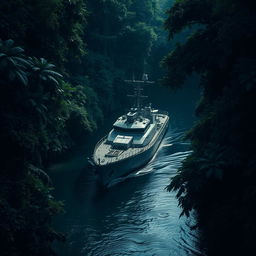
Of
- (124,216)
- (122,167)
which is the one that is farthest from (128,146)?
(124,216)

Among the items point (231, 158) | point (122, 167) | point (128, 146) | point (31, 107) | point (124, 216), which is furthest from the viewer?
point (128, 146)

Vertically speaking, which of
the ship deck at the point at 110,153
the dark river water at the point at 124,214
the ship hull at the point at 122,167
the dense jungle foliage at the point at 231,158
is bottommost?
the dark river water at the point at 124,214

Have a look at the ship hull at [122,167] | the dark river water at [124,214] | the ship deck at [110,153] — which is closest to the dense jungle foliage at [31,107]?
the dark river water at [124,214]

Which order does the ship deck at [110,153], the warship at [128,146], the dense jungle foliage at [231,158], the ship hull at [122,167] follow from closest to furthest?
the dense jungle foliage at [231,158] → the ship hull at [122,167] → the warship at [128,146] → the ship deck at [110,153]

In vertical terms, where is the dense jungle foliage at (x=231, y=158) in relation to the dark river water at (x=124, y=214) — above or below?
above

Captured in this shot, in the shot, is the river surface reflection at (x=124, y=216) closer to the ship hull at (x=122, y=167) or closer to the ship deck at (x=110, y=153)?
the ship hull at (x=122, y=167)

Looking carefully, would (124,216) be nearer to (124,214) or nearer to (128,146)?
(124,214)

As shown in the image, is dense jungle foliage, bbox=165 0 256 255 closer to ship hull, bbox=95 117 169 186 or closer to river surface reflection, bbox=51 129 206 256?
river surface reflection, bbox=51 129 206 256
